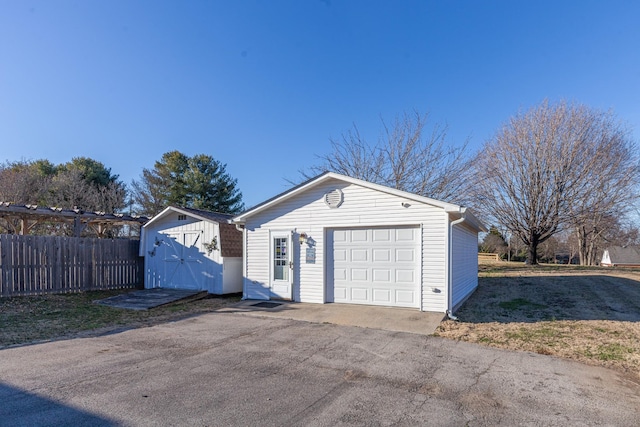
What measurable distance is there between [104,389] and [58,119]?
14.0m

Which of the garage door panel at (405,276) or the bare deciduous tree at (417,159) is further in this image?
the bare deciduous tree at (417,159)

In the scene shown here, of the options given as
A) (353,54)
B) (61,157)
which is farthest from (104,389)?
(61,157)

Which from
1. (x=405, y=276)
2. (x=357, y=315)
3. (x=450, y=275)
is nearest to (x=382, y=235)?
(x=405, y=276)

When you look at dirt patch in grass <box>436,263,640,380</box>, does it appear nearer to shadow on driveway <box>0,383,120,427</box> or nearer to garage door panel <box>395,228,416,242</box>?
garage door panel <box>395,228,416,242</box>

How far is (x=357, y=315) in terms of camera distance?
26.0 feet

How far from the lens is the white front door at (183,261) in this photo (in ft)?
38.0

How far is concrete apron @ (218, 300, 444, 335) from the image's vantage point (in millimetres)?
7070

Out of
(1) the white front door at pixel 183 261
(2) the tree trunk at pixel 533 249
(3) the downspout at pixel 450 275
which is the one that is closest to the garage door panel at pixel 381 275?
(3) the downspout at pixel 450 275

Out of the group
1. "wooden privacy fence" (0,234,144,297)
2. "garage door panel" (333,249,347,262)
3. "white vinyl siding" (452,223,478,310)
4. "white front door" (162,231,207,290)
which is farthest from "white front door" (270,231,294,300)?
"wooden privacy fence" (0,234,144,297)

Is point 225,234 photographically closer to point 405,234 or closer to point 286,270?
point 286,270

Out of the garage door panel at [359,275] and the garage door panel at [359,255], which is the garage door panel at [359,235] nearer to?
the garage door panel at [359,255]

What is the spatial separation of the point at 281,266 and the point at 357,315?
9.53ft

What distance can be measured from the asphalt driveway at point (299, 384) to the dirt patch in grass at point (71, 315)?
→ 87cm

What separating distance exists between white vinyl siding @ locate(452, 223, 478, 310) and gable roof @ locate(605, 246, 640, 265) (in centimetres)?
4435
